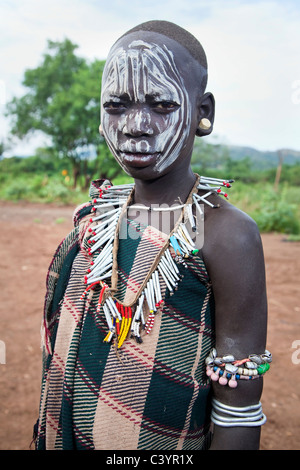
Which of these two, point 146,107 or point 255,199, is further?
point 255,199

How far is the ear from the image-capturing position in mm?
1309

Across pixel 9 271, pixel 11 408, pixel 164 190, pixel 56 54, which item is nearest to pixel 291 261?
pixel 9 271

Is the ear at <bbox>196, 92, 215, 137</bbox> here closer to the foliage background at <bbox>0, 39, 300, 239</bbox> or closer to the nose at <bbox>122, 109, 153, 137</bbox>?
the nose at <bbox>122, 109, 153, 137</bbox>

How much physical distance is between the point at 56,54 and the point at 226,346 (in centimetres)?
2742

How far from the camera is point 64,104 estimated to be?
717 inches

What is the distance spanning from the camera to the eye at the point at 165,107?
121cm

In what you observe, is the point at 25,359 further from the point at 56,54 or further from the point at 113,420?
the point at 56,54

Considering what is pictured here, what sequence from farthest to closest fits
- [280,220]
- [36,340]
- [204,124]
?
[280,220]
[36,340]
[204,124]

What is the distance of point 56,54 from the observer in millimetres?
25078

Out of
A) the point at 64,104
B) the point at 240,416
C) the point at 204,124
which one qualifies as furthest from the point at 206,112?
the point at 64,104

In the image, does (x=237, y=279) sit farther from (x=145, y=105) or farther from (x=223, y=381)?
(x=145, y=105)

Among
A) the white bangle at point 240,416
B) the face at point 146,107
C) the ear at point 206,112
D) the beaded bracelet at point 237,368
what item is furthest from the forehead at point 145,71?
the white bangle at point 240,416

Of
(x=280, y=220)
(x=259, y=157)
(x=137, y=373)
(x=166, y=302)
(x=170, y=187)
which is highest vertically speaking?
(x=259, y=157)

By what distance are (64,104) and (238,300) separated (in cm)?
1865
